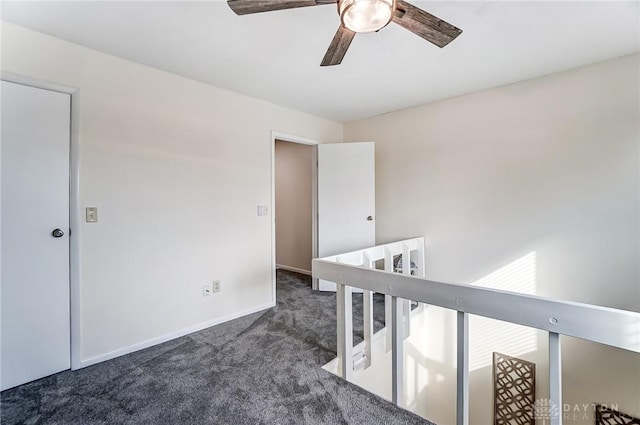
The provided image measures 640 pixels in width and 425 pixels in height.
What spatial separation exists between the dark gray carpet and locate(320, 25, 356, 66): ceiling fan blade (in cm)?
197

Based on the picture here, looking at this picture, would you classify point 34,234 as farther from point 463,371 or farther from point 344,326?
point 463,371

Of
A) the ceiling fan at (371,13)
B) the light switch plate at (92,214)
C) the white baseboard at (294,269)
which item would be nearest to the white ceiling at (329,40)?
the ceiling fan at (371,13)

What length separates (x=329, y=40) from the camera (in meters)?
1.95

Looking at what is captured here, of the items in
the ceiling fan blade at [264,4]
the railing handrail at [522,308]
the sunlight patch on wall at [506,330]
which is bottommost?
the sunlight patch on wall at [506,330]

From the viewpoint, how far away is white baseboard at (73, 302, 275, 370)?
6.70ft

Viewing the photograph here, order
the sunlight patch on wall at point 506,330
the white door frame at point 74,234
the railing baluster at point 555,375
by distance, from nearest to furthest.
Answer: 1. the railing baluster at point 555,375
2. the white door frame at point 74,234
3. the sunlight patch on wall at point 506,330

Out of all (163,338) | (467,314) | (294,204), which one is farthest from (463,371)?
(294,204)

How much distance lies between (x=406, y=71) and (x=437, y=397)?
343cm

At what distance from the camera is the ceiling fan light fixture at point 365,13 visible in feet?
3.73

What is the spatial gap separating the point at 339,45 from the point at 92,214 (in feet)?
6.71

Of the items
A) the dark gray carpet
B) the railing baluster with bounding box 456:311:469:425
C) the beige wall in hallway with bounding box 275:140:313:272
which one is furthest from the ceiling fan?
the beige wall in hallway with bounding box 275:140:313:272

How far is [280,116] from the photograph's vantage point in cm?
325

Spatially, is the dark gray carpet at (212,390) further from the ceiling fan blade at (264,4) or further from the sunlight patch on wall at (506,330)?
the ceiling fan blade at (264,4)

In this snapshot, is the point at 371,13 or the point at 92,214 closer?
the point at 371,13
